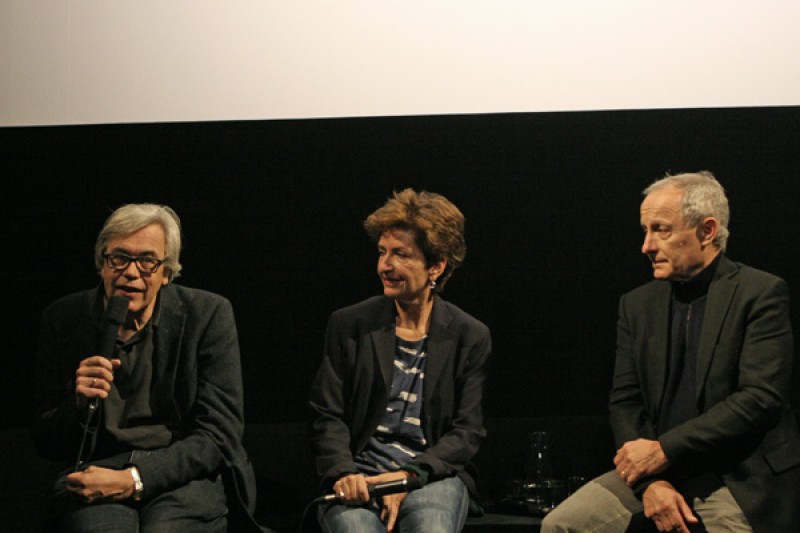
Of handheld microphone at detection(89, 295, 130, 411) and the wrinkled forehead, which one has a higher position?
the wrinkled forehead

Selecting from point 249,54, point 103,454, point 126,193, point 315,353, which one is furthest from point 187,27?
point 103,454

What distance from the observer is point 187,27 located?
12.4 feet

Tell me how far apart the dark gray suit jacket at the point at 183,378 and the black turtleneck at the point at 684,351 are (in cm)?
144

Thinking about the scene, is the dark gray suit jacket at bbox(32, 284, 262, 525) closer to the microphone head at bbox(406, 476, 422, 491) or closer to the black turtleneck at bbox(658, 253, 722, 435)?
the microphone head at bbox(406, 476, 422, 491)

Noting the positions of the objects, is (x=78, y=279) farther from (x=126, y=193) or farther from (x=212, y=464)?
(x=212, y=464)

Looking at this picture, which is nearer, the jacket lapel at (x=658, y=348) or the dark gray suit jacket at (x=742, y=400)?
the dark gray suit jacket at (x=742, y=400)

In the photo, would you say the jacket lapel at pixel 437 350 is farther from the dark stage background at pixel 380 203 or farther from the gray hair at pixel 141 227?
the gray hair at pixel 141 227

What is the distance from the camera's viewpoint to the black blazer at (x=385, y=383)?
11.3ft

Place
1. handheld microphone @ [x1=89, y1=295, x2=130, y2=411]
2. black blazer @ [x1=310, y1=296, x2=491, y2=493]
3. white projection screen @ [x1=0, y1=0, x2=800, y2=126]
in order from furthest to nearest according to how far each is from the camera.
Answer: white projection screen @ [x1=0, y1=0, x2=800, y2=126] < black blazer @ [x1=310, y1=296, x2=491, y2=493] < handheld microphone @ [x1=89, y1=295, x2=130, y2=411]

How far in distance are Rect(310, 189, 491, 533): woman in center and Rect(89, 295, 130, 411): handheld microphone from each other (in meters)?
0.84

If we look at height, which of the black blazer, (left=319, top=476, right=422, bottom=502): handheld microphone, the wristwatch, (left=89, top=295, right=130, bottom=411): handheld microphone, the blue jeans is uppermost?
(left=89, top=295, right=130, bottom=411): handheld microphone

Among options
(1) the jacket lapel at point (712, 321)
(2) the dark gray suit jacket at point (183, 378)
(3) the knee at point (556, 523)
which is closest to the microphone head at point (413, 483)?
(3) the knee at point (556, 523)

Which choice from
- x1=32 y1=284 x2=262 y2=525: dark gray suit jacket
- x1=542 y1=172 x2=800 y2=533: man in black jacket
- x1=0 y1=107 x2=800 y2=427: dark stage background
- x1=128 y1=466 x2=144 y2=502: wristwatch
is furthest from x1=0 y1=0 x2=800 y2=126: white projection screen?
x1=128 y1=466 x2=144 y2=502: wristwatch

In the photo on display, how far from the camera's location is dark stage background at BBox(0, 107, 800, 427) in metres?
3.87
